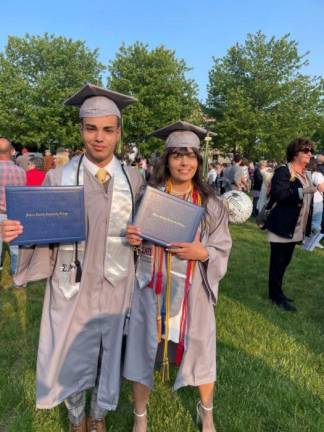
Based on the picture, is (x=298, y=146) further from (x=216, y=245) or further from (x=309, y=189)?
(x=216, y=245)

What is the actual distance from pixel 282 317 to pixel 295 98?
2774cm

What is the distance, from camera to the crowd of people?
2.23 metres

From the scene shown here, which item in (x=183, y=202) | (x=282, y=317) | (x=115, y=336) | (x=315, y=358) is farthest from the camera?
(x=282, y=317)

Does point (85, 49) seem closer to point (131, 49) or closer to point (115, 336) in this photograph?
point (131, 49)

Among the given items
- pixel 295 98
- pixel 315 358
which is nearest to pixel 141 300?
pixel 315 358

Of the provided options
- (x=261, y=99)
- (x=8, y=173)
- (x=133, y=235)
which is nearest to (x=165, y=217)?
(x=133, y=235)

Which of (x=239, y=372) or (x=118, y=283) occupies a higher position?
(x=118, y=283)

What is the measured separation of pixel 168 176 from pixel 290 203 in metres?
2.91

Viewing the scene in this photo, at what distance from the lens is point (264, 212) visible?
5.20 meters

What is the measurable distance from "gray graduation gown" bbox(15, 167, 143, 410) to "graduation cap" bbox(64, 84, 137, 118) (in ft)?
1.20

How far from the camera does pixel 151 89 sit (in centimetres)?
3100

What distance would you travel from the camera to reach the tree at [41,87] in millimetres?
31625

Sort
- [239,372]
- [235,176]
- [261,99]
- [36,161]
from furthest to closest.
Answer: [261,99] < [235,176] < [36,161] < [239,372]

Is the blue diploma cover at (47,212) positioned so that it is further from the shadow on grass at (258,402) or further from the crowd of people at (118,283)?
the shadow on grass at (258,402)
